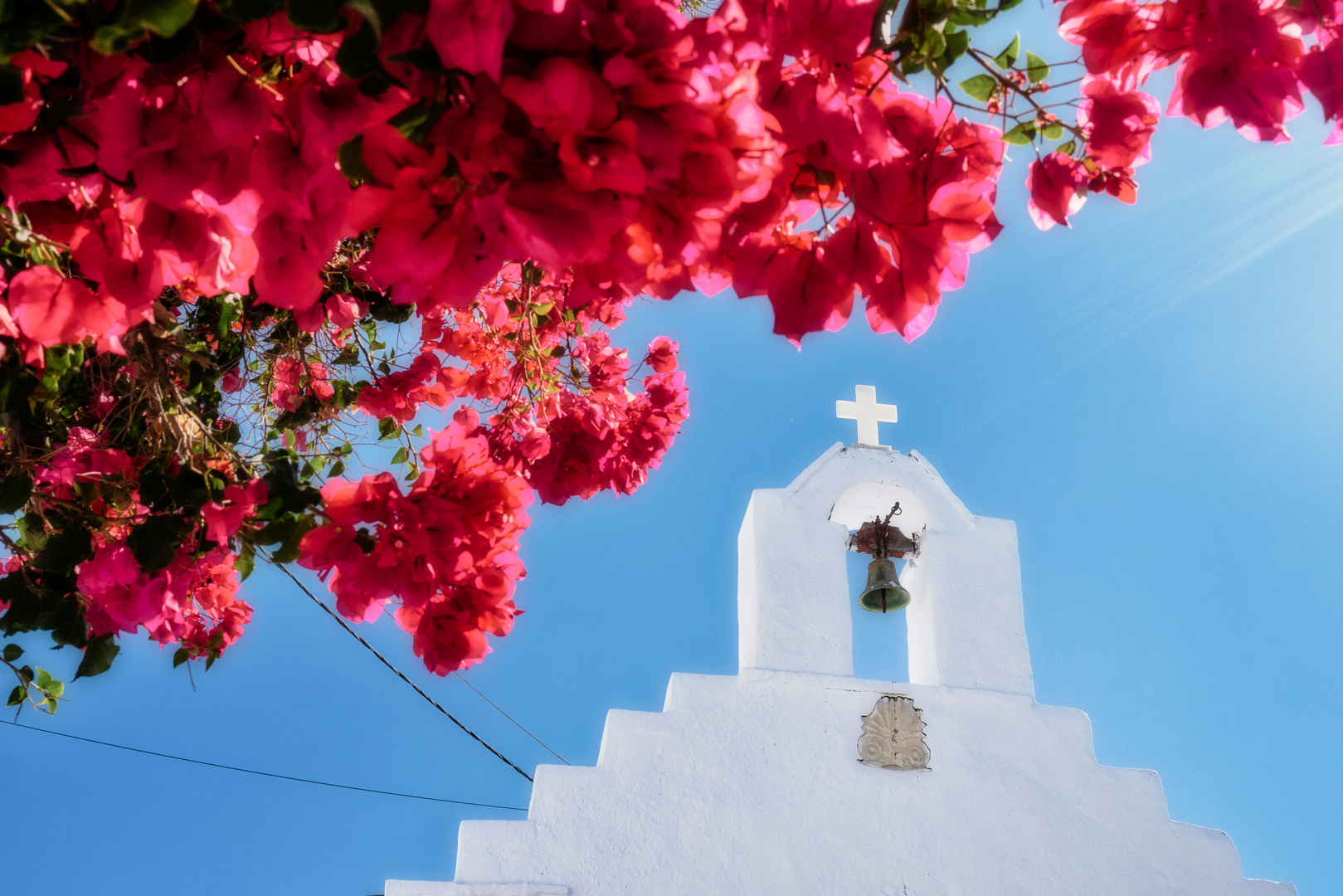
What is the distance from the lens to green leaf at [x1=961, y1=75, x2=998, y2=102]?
95cm

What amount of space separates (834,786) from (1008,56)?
3.71m

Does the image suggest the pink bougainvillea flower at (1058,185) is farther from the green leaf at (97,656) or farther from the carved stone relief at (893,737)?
the carved stone relief at (893,737)

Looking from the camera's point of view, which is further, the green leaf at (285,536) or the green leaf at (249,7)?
the green leaf at (285,536)

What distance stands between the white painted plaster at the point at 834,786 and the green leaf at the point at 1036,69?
3.53 m

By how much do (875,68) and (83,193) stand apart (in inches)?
30.8

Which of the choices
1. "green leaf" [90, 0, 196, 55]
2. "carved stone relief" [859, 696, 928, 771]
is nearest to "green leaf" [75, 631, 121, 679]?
"green leaf" [90, 0, 196, 55]

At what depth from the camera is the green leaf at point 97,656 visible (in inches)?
66.3

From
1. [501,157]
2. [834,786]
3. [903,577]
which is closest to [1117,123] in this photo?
[501,157]

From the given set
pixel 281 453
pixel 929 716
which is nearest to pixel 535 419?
pixel 281 453

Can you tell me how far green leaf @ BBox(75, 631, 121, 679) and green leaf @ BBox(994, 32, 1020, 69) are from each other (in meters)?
1.67

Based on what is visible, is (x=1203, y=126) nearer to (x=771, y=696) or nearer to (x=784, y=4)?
(x=784, y=4)

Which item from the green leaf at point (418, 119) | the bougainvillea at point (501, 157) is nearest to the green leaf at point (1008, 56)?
the bougainvillea at point (501, 157)

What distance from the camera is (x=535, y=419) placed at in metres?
2.56

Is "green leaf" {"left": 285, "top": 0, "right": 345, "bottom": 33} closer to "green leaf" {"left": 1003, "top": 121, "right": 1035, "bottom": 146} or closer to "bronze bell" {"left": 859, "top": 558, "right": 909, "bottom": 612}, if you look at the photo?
"green leaf" {"left": 1003, "top": 121, "right": 1035, "bottom": 146}
